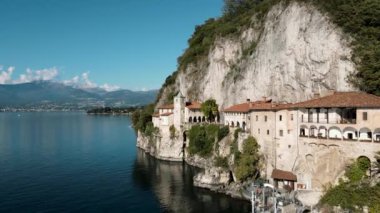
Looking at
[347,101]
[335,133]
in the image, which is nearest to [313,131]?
[335,133]

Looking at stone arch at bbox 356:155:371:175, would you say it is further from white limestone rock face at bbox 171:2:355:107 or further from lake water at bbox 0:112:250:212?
lake water at bbox 0:112:250:212

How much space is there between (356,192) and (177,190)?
25372 millimetres

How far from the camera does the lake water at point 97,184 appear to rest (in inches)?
1799

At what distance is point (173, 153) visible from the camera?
7631 centimetres

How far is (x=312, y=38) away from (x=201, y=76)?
36.1m

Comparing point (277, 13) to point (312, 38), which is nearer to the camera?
point (312, 38)

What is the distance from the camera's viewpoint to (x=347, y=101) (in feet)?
130

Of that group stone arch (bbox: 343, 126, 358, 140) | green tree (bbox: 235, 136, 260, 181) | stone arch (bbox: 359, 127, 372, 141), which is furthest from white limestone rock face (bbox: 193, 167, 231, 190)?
stone arch (bbox: 359, 127, 372, 141)

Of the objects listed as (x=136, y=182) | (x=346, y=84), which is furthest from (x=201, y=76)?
(x=346, y=84)

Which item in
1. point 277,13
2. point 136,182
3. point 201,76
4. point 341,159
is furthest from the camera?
point 201,76

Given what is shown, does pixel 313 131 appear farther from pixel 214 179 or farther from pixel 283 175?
pixel 214 179

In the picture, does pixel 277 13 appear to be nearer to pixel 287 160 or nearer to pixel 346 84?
pixel 346 84

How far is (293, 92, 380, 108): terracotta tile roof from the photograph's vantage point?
125 ft

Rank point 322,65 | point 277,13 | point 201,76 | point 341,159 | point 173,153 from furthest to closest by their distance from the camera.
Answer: point 201,76 → point 173,153 → point 277,13 → point 322,65 → point 341,159
